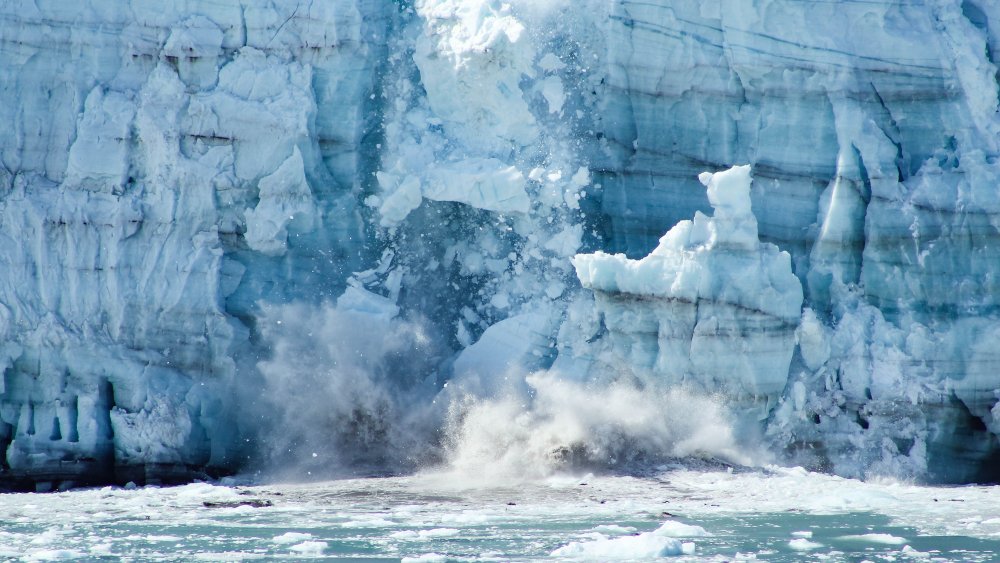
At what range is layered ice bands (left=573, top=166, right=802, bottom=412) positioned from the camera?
57.7 ft

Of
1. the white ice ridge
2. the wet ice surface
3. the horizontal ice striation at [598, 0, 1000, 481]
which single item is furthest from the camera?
the horizontal ice striation at [598, 0, 1000, 481]

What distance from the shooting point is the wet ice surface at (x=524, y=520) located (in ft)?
45.0

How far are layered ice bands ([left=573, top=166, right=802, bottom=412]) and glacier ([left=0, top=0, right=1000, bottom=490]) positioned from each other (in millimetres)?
33

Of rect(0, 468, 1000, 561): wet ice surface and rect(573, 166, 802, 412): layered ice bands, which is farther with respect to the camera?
rect(573, 166, 802, 412): layered ice bands

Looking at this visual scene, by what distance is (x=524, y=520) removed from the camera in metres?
15.5

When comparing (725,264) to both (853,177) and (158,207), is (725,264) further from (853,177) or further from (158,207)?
(158,207)

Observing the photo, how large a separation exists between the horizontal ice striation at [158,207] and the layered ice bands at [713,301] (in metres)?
3.62

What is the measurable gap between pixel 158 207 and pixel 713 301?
21.6ft

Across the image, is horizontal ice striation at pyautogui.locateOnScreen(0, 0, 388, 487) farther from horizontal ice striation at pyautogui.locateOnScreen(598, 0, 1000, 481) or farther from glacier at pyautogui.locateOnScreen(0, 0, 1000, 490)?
horizontal ice striation at pyautogui.locateOnScreen(598, 0, 1000, 481)

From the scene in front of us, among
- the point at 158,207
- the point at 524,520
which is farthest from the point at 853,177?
the point at 158,207

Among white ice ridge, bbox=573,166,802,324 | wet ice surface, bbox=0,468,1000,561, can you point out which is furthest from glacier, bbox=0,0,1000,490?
wet ice surface, bbox=0,468,1000,561

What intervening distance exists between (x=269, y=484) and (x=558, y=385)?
3.42m

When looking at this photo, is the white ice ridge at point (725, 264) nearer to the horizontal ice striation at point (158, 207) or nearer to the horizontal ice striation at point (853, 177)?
the horizontal ice striation at point (853, 177)

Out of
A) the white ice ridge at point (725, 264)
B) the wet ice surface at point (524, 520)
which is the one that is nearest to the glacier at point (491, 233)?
the white ice ridge at point (725, 264)
